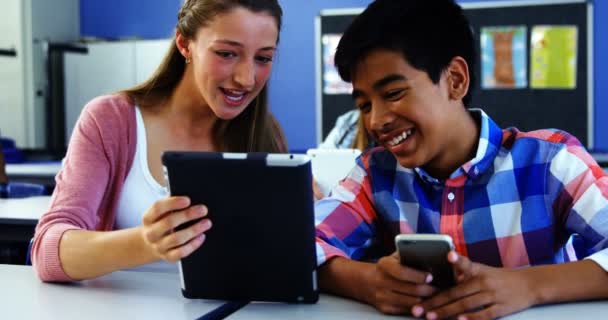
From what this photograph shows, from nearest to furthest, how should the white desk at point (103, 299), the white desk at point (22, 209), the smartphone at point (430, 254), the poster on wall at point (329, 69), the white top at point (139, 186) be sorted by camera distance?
the smartphone at point (430, 254) < the white desk at point (103, 299) < the white top at point (139, 186) < the white desk at point (22, 209) < the poster on wall at point (329, 69)

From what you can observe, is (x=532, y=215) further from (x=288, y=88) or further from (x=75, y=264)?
(x=288, y=88)

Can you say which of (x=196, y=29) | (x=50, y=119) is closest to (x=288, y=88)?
(x=50, y=119)

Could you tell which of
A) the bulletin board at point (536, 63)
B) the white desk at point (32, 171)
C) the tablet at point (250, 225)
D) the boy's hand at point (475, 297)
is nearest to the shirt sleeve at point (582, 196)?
the boy's hand at point (475, 297)

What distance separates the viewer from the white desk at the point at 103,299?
1.09 meters

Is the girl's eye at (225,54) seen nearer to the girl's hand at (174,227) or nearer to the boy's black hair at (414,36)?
the boy's black hair at (414,36)

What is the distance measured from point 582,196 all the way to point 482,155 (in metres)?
0.19

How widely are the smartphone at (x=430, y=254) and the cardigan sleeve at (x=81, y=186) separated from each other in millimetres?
635

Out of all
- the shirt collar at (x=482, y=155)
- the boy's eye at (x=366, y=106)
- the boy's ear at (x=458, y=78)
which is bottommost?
the shirt collar at (x=482, y=155)

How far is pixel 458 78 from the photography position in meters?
1.37

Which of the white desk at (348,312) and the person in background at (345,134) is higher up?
the person in background at (345,134)

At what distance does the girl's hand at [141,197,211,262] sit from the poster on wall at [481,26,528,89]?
152 inches

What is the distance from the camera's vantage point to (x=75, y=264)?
1.27 metres

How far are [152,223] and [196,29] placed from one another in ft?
1.93

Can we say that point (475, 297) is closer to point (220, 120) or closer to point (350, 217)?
point (350, 217)
